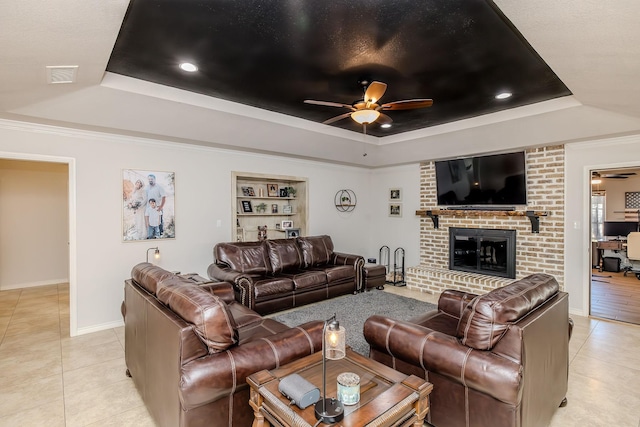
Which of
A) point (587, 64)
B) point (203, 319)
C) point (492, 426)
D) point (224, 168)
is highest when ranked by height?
point (587, 64)

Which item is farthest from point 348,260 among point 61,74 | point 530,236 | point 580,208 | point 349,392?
point 61,74

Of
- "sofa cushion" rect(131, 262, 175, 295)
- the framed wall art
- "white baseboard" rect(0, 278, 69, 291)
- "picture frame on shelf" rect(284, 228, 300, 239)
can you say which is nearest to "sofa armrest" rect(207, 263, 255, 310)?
"sofa cushion" rect(131, 262, 175, 295)

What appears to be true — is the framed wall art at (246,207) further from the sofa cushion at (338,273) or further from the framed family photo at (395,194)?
the framed family photo at (395,194)

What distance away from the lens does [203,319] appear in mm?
1724

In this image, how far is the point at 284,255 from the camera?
523 cm

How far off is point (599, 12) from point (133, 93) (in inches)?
144

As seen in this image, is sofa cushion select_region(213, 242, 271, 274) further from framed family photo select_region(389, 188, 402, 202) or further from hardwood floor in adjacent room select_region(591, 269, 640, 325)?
hardwood floor in adjacent room select_region(591, 269, 640, 325)

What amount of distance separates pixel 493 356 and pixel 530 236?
4178mm

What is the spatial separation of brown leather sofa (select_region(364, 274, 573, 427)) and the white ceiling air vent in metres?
3.03

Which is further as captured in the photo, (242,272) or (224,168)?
(224,168)

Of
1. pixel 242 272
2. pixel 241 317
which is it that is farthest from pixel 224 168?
pixel 241 317

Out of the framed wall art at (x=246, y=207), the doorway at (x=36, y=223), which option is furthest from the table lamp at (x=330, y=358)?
the doorway at (x=36, y=223)

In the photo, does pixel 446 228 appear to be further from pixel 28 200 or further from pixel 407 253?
pixel 28 200

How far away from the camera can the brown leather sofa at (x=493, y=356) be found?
1685 millimetres
